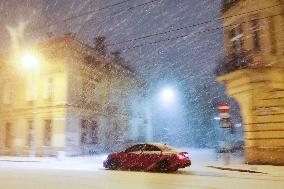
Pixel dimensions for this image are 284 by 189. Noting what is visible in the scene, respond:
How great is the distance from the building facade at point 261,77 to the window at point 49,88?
16.7m

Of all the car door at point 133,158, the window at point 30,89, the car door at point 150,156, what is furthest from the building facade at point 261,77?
the window at point 30,89

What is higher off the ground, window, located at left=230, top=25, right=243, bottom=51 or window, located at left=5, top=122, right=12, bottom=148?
window, located at left=230, top=25, right=243, bottom=51

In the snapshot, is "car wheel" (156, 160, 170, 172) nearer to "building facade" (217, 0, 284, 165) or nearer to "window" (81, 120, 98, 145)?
"building facade" (217, 0, 284, 165)

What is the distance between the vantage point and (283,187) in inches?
419

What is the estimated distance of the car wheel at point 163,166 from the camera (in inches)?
609

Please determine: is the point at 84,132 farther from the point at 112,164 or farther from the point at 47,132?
the point at 112,164

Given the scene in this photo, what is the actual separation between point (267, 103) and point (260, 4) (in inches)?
212

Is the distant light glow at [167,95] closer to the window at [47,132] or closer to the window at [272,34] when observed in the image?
the window at [47,132]

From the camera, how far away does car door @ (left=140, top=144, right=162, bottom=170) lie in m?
15.8

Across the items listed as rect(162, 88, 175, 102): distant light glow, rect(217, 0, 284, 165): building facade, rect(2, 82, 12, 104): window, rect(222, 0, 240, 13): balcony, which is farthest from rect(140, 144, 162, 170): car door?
rect(162, 88, 175, 102): distant light glow

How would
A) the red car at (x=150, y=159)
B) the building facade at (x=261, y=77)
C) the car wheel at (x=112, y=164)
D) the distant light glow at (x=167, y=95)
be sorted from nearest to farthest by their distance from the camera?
the red car at (x=150, y=159)
the car wheel at (x=112, y=164)
the building facade at (x=261, y=77)
the distant light glow at (x=167, y=95)

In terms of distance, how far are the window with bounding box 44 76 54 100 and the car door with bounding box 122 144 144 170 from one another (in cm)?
1572

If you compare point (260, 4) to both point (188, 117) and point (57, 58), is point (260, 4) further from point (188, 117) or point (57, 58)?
point (188, 117)

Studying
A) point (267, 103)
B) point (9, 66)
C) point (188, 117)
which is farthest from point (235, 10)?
point (188, 117)
